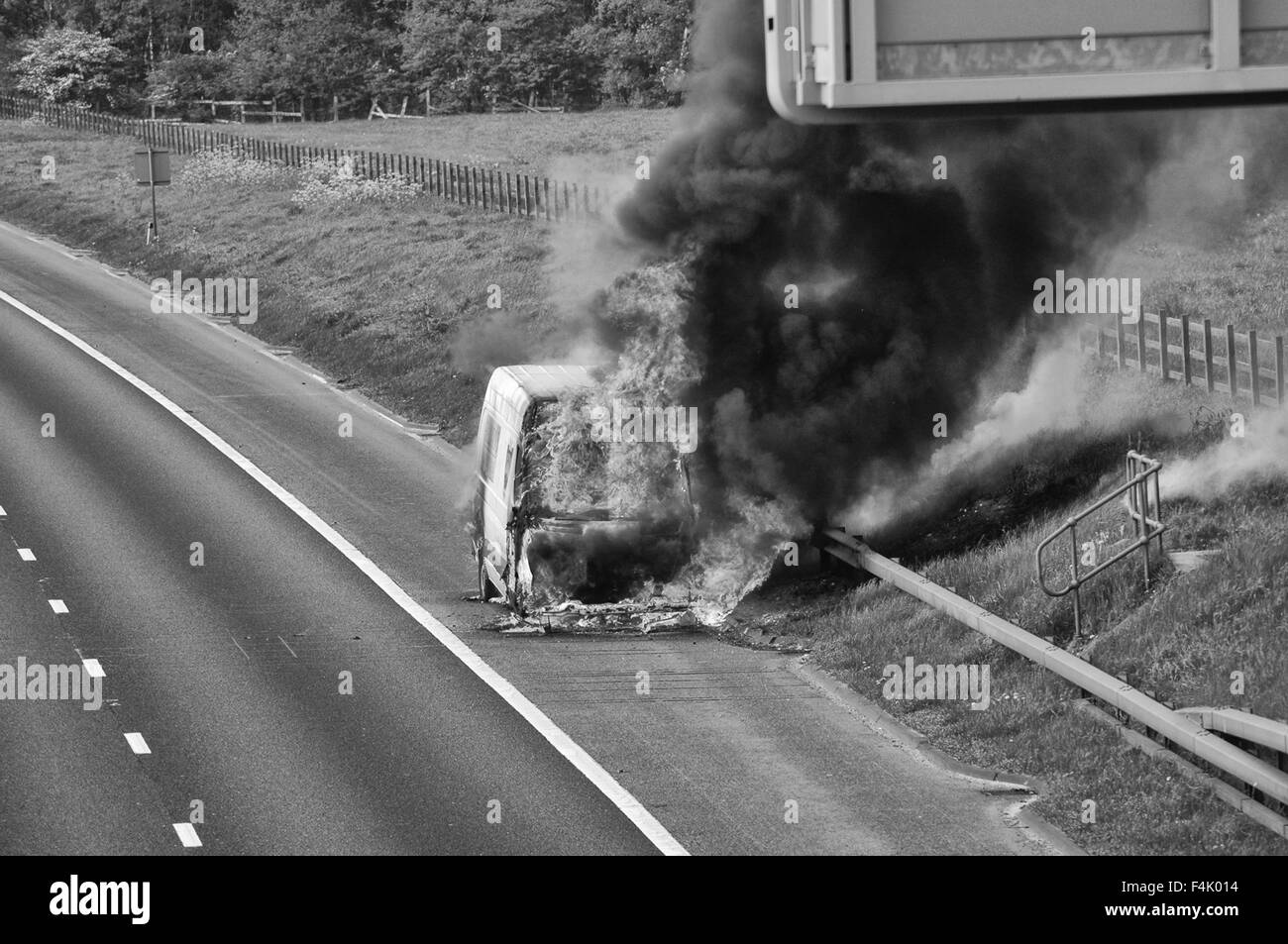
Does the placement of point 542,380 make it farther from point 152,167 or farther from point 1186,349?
point 152,167

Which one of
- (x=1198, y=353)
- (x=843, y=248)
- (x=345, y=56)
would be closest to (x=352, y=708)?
(x=843, y=248)

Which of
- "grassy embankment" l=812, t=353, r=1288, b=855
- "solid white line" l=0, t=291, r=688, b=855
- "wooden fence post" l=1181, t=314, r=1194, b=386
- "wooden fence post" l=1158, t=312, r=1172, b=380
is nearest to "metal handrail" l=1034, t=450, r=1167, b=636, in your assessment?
"grassy embankment" l=812, t=353, r=1288, b=855

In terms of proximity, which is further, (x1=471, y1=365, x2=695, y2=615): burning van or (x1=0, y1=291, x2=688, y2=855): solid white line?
(x1=471, y1=365, x2=695, y2=615): burning van

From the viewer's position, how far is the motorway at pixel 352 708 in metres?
12.4

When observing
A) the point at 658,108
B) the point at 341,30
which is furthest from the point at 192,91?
the point at 658,108

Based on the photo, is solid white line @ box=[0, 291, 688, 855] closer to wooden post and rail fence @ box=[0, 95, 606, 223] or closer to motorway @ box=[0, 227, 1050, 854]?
motorway @ box=[0, 227, 1050, 854]

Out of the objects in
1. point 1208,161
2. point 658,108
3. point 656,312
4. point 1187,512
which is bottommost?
point 1187,512

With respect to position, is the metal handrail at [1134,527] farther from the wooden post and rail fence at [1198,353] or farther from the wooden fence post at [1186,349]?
the wooden fence post at [1186,349]

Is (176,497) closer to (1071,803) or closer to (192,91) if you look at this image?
(1071,803)

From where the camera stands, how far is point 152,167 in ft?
136

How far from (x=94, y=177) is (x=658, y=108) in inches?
949

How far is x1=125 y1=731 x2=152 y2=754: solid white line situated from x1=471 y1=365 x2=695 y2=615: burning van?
13.6 feet

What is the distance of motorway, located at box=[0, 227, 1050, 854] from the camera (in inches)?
490

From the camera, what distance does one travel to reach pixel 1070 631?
49.5 feet
